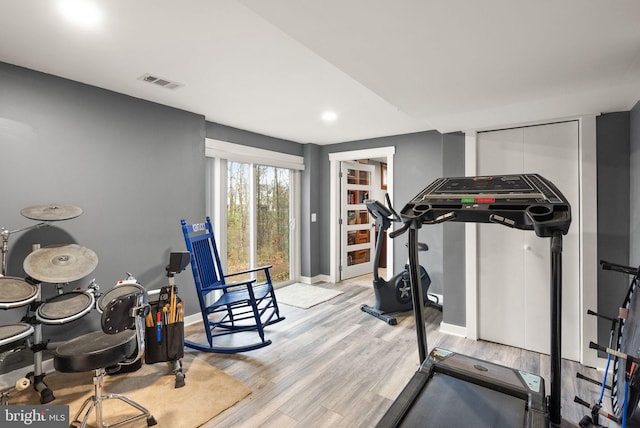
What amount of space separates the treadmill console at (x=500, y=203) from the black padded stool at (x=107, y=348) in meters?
1.64

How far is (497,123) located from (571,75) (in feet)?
3.19

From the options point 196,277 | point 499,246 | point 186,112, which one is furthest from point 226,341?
point 499,246

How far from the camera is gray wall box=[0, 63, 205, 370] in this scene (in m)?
2.39

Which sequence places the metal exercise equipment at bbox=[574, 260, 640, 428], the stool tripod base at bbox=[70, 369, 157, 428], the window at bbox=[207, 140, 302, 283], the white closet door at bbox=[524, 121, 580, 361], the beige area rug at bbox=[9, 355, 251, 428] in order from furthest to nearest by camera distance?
1. the window at bbox=[207, 140, 302, 283]
2. the white closet door at bbox=[524, 121, 580, 361]
3. the beige area rug at bbox=[9, 355, 251, 428]
4. the stool tripod base at bbox=[70, 369, 157, 428]
5. the metal exercise equipment at bbox=[574, 260, 640, 428]

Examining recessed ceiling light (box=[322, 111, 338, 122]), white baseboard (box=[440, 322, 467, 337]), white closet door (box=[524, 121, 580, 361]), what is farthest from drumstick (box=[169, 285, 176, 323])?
white closet door (box=[524, 121, 580, 361])

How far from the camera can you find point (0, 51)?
7.11 ft

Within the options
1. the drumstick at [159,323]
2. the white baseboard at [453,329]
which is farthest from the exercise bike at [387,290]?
the drumstick at [159,323]

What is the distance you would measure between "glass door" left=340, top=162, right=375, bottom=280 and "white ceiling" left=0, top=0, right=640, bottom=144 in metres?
2.47

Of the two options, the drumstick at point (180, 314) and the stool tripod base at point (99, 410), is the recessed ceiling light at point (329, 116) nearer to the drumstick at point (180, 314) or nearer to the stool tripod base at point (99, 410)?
the drumstick at point (180, 314)

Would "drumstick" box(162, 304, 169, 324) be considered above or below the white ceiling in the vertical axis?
below

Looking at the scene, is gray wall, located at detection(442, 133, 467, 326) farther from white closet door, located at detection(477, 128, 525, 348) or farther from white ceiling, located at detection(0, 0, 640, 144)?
white ceiling, located at detection(0, 0, 640, 144)

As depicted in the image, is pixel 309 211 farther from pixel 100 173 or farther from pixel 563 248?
pixel 563 248

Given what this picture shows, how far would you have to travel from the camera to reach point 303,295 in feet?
15.0

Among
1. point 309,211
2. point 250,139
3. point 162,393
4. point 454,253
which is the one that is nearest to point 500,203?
point 454,253
